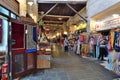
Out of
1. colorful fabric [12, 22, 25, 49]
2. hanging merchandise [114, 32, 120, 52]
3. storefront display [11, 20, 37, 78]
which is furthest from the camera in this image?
hanging merchandise [114, 32, 120, 52]

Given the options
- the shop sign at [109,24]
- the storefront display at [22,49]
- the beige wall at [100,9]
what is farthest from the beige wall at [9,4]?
the shop sign at [109,24]

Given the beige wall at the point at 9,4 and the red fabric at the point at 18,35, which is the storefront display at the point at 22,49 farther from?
the beige wall at the point at 9,4

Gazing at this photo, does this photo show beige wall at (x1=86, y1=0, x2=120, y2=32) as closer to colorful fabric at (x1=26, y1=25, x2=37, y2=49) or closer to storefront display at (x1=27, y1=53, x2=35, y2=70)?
colorful fabric at (x1=26, y1=25, x2=37, y2=49)

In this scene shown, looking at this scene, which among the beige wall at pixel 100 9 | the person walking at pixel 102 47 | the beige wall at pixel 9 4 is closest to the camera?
the beige wall at pixel 9 4

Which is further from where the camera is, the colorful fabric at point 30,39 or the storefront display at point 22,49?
the colorful fabric at point 30,39

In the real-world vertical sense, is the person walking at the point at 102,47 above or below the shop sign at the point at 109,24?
below

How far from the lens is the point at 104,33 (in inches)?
430

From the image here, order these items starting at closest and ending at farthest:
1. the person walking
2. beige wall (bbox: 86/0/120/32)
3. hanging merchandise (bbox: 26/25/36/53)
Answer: hanging merchandise (bbox: 26/25/36/53) → beige wall (bbox: 86/0/120/32) → the person walking

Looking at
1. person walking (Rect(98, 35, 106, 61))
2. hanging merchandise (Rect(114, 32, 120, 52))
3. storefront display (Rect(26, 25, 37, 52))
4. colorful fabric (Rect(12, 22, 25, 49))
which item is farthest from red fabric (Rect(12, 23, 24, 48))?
person walking (Rect(98, 35, 106, 61))

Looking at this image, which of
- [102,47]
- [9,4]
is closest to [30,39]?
[9,4]

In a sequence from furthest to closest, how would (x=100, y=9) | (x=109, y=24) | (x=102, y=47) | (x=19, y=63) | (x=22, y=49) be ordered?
(x=100, y=9), (x=109, y=24), (x=102, y=47), (x=22, y=49), (x=19, y=63)

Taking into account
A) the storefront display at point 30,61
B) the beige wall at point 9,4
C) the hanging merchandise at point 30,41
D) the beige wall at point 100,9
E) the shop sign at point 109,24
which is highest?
the beige wall at point 100,9

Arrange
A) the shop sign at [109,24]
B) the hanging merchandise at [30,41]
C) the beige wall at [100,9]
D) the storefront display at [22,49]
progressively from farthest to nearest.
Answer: the shop sign at [109,24] < the beige wall at [100,9] < the hanging merchandise at [30,41] < the storefront display at [22,49]

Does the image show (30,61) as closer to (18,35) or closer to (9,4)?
(18,35)
